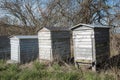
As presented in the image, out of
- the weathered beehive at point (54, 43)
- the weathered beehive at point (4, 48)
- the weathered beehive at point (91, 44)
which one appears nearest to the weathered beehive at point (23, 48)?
the weathered beehive at point (54, 43)

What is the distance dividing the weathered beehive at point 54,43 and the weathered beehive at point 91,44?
7.52ft

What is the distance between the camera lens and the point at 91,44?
11289 mm

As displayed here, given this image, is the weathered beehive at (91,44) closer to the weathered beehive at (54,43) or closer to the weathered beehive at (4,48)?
the weathered beehive at (54,43)

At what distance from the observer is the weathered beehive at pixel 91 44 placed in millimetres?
11227

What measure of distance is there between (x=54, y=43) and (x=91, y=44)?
3.53 metres

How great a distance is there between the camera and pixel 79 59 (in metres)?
12.0

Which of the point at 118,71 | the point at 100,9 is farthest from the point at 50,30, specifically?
the point at 100,9

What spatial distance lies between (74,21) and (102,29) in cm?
979

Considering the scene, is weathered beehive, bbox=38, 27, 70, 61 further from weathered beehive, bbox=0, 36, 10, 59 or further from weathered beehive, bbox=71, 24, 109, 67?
weathered beehive, bbox=0, 36, 10, 59

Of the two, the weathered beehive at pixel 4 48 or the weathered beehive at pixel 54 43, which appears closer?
the weathered beehive at pixel 54 43

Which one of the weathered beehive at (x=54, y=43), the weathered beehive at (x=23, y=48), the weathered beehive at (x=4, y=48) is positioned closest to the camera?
the weathered beehive at (x=54, y=43)

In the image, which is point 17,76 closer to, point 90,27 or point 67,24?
point 90,27

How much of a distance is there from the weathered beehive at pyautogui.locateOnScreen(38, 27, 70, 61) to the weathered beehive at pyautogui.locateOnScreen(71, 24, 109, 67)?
229 cm

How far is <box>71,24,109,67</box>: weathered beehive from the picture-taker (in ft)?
36.8
